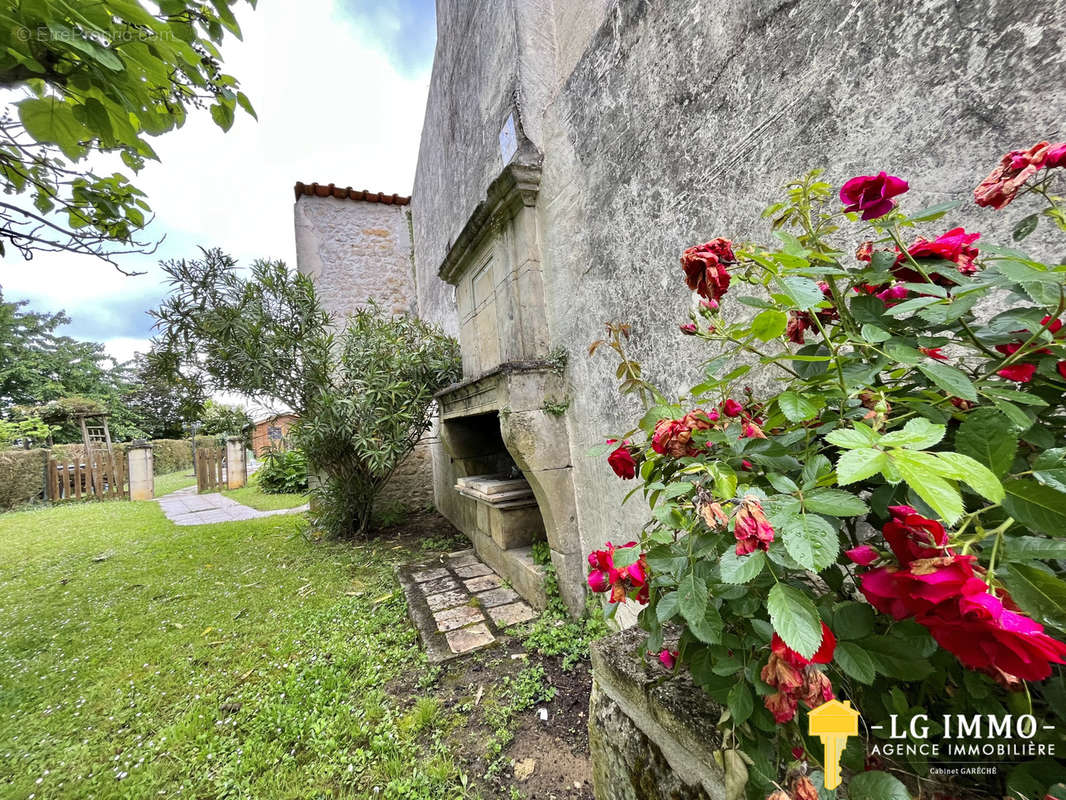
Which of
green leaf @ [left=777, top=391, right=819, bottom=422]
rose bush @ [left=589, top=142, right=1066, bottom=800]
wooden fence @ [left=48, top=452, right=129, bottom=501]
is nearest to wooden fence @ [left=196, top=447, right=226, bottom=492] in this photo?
wooden fence @ [left=48, top=452, right=129, bottom=501]

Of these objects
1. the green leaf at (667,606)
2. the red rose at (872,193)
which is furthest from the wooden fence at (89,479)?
the red rose at (872,193)

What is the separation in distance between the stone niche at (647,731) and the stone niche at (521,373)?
4.60 feet

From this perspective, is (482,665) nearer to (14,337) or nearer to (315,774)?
(315,774)

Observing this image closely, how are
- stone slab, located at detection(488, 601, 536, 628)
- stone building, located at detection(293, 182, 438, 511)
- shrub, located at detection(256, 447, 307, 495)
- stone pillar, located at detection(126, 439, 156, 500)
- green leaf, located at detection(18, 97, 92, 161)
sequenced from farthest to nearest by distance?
stone pillar, located at detection(126, 439, 156, 500)
shrub, located at detection(256, 447, 307, 495)
stone building, located at detection(293, 182, 438, 511)
stone slab, located at detection(488, 601, 536, 628)
green leaf, located at detection(18, 97, 92, 161)

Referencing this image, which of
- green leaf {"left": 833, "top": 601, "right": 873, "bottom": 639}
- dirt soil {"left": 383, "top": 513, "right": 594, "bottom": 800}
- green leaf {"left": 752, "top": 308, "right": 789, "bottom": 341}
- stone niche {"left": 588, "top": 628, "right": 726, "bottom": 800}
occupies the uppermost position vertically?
green leaf {"left": 752, "top": 308, "right": 789, "bottom": 341}

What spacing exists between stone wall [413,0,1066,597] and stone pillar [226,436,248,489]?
461 inches

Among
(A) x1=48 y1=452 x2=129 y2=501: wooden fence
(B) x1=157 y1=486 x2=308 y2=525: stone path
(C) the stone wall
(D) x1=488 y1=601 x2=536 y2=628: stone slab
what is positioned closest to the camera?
Result: (C) the stone wall

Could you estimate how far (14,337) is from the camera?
787 inches

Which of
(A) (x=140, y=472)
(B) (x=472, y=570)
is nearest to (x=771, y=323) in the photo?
(B) (x=472, y=570)

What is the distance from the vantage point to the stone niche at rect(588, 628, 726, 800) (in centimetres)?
80

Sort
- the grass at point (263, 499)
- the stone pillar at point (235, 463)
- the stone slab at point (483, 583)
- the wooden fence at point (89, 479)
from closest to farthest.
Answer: the stone slab at point (483, 583)
the grass at point (263, 499)
the wooden fence at point (89, 479)
the stone pillar at point (235, 463)

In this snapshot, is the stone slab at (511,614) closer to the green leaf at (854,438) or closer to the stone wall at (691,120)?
the stone wall at (691,120)

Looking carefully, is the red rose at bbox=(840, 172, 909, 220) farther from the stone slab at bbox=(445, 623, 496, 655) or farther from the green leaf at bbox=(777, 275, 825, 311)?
the stone slab at bbox=(445, 623, 496, 655)

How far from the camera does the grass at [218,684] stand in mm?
1723
